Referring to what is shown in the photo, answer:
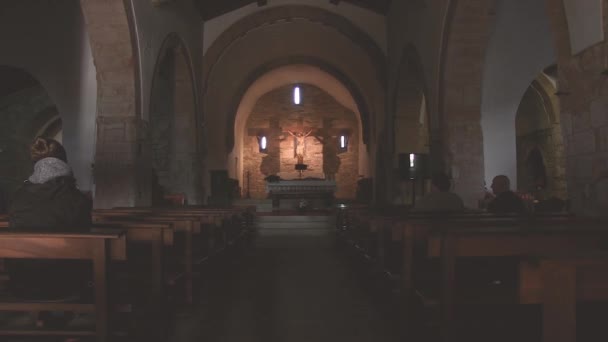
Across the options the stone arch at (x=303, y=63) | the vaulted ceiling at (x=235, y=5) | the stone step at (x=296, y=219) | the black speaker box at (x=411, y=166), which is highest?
the vaulted ceiling at (x=235, y=5)

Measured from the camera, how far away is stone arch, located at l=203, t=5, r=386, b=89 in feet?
38.2

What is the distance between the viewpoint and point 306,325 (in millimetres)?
3076

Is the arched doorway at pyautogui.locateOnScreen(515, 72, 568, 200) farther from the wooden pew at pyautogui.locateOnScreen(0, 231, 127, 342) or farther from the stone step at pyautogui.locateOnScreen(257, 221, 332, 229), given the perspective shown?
the wooden pew at pyautogui.locateOnScreen(0, 231, 127, 342)

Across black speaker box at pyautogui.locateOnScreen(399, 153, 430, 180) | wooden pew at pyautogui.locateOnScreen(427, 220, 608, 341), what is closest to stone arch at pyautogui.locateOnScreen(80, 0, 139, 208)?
black speaker box at pyautogui.locateOnScreen(399, 153, 430, 180)

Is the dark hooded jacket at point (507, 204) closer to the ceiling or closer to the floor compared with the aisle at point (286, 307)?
closer to the ceiling

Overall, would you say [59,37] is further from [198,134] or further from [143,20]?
[198,134]

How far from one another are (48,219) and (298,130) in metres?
15.3

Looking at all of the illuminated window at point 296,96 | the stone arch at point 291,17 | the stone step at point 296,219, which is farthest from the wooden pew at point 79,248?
the illuminated window at point 296,96

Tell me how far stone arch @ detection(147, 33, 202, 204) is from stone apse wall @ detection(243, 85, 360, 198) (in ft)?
21.8

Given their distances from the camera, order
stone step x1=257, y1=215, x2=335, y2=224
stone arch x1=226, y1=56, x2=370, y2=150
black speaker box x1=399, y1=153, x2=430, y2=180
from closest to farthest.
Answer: black speaker box x1=399, y1=153, x2=430, y2=180 < stone step x1=257, y1=215, x2=335, y2=224 < stone arch x1=226, y1=56, x2=370, y2=150

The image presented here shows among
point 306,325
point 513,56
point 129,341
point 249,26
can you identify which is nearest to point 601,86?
point 306,325

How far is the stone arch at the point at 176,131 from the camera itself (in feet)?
34.2

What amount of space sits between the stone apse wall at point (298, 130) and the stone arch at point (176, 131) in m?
6.63

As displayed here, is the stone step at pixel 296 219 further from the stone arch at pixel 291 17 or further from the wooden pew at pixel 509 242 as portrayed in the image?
the wooden pew at pixel 509 242
